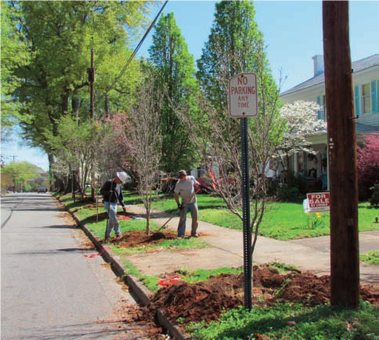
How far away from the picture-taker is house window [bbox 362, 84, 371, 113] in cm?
2322

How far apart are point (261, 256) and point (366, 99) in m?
18.2

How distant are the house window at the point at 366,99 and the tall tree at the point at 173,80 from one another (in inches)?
372

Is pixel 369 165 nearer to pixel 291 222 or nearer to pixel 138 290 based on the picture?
pixel 291 222

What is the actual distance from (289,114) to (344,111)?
20535 millimetres

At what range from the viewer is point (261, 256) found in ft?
27.3

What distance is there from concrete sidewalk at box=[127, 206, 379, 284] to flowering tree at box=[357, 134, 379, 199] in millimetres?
7584

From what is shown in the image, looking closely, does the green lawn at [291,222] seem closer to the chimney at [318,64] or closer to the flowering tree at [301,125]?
the flowering tree at [301,125]

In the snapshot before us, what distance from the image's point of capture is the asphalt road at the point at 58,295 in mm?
4970

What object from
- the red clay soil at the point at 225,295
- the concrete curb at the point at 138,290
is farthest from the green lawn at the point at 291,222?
→ the red clay soil at the point at 225,295

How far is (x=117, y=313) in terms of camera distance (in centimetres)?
565

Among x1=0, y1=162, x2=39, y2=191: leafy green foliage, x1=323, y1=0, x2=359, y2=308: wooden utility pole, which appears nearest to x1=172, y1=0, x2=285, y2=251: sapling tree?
x1=323, y1=0, x2=359, y2=308: wooden utility pole

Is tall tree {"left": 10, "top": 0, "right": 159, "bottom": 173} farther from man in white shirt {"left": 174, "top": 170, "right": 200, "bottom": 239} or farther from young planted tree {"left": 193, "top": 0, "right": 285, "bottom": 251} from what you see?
young planted tree {"left": 193, "top": 0, "right": 285, "bottom": 251}

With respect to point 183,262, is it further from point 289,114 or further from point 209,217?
point 289,114

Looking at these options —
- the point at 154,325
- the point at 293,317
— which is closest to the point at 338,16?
the point at 293,317
